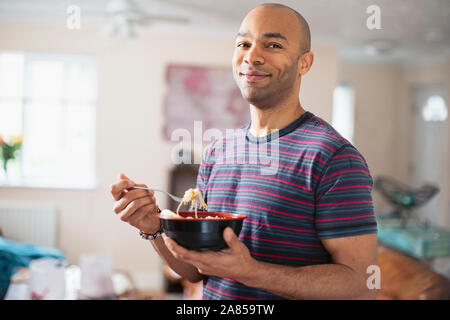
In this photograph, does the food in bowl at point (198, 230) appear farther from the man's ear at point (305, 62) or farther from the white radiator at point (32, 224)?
the white radiator at point (32, 224)

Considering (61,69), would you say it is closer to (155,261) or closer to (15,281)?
(155,261)

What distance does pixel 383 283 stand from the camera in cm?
163

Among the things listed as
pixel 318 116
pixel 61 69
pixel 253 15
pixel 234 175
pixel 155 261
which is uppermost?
pixel 61 69

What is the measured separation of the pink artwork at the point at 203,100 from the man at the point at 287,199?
2875 millimetres

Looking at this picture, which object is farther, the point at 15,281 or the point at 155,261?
the point at 155,261

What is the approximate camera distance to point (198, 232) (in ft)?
1.75

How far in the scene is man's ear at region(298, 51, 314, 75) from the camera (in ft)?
2.11

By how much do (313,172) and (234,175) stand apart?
0.15 meters

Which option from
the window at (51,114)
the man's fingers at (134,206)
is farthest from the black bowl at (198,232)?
the window at (51,114)

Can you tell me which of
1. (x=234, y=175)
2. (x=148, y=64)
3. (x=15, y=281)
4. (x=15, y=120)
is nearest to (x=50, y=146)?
(x=15, y=120)

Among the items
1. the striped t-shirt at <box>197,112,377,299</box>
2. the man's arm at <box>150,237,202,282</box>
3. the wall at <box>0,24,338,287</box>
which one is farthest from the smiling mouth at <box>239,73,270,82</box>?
the wall at <box>0,24,338,287</box>

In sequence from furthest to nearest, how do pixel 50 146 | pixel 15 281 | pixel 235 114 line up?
pixel 235 114 → pixel 50 146 → pixel 15 281

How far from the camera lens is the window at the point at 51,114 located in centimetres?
330

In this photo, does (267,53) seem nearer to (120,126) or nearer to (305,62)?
(305,62)
